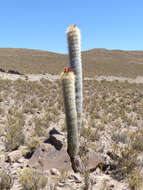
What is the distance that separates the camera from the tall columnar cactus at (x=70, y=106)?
3.84m

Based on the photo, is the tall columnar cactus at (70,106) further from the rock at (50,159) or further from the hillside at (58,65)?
the hillside at (58,65)

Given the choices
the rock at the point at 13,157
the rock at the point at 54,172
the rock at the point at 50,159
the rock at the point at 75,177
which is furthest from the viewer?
the rock at the point at 13,157

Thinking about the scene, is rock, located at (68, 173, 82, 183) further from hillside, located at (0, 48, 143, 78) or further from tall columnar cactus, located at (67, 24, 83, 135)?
hillside, located at (0, 48, 143, 78)

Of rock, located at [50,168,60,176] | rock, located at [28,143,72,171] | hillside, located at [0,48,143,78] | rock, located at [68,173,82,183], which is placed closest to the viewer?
rock, located at [68,173,82,183]

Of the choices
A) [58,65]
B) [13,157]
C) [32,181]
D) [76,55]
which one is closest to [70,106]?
[76,55]

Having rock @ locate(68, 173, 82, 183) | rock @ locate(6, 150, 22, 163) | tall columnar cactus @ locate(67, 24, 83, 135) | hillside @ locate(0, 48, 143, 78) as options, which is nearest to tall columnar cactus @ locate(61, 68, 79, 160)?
tall columnar cactus @ locate(67, 24, 83, 135)

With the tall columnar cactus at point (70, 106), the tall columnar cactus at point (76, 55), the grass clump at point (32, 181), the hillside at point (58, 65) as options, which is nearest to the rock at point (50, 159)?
the tall columnar cactus at point (70, 106)

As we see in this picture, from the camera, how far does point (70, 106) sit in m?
3.92

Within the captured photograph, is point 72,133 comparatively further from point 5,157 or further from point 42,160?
point 5,157

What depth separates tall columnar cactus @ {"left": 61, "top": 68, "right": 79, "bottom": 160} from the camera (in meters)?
3.84

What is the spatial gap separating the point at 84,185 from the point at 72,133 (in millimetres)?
1004

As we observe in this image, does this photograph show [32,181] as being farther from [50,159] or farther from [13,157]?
[13,157]

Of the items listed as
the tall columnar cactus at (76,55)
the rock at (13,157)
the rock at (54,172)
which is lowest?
the rock at (54,172)

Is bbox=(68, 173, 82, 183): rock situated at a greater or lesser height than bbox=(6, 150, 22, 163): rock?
lesser
